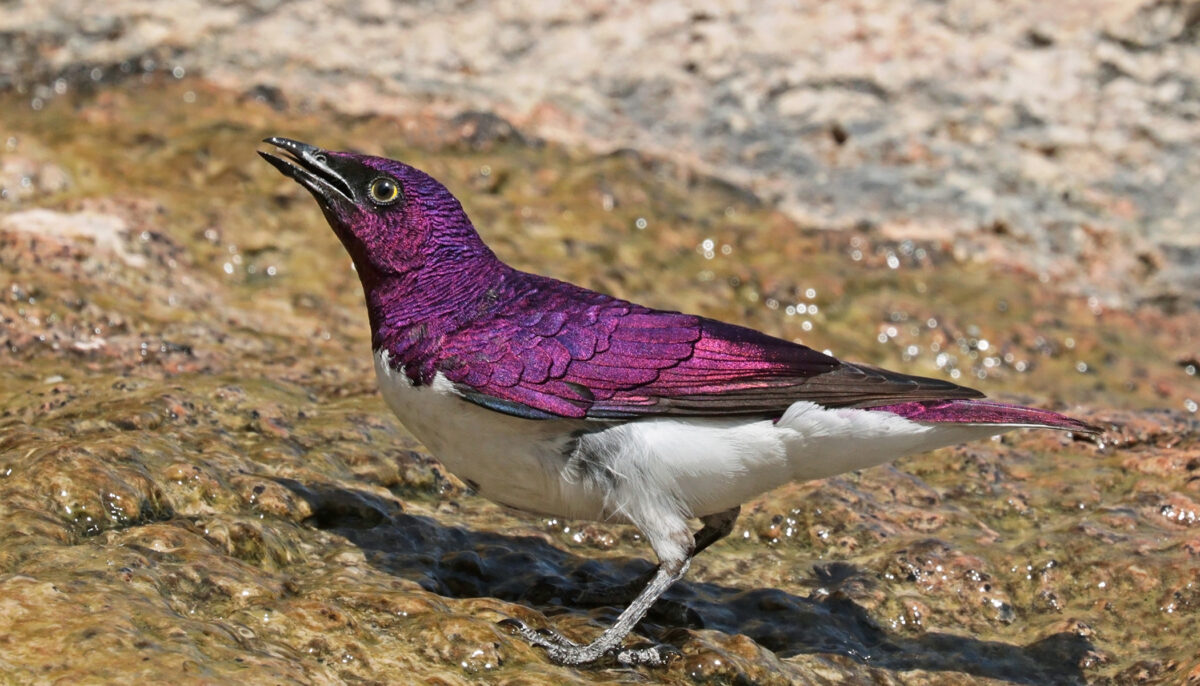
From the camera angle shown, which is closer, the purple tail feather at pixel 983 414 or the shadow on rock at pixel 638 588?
the purple tail feather at pixel 983 414

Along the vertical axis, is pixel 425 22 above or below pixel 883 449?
above

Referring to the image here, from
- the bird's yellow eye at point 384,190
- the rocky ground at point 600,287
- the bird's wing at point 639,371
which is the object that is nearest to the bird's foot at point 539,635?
the rocky ground at point 600,287

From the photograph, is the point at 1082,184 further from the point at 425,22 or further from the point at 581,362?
the point at 581,362

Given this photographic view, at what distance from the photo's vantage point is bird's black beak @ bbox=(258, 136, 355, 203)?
16.8 ft

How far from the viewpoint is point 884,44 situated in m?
9.06

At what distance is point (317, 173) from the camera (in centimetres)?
516

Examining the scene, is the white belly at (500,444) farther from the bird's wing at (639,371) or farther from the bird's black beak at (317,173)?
the bird's black beak at (317,173)

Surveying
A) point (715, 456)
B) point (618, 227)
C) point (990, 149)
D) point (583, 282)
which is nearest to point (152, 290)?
point (583, 282)

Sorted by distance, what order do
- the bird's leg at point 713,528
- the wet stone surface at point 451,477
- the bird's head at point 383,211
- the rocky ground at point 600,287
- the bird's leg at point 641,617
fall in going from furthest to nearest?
the bird's leg at point 713,528
the bird's head at point 383,211
the rocky ground at point 600,287
the bird's leg at point 641,617
the wet stone surface at point 451,477

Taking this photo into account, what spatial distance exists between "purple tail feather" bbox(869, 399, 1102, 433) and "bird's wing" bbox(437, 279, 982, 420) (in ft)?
0.17

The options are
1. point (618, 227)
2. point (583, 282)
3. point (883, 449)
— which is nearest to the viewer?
point (883, 449)

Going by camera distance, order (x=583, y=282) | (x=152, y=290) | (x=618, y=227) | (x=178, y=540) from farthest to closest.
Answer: (x=618, y=227), (x=583, y=282), (x=152, y=290), (x=178, y=540)

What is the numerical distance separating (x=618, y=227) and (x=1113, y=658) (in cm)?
420

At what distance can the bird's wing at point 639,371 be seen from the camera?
4.64 m
